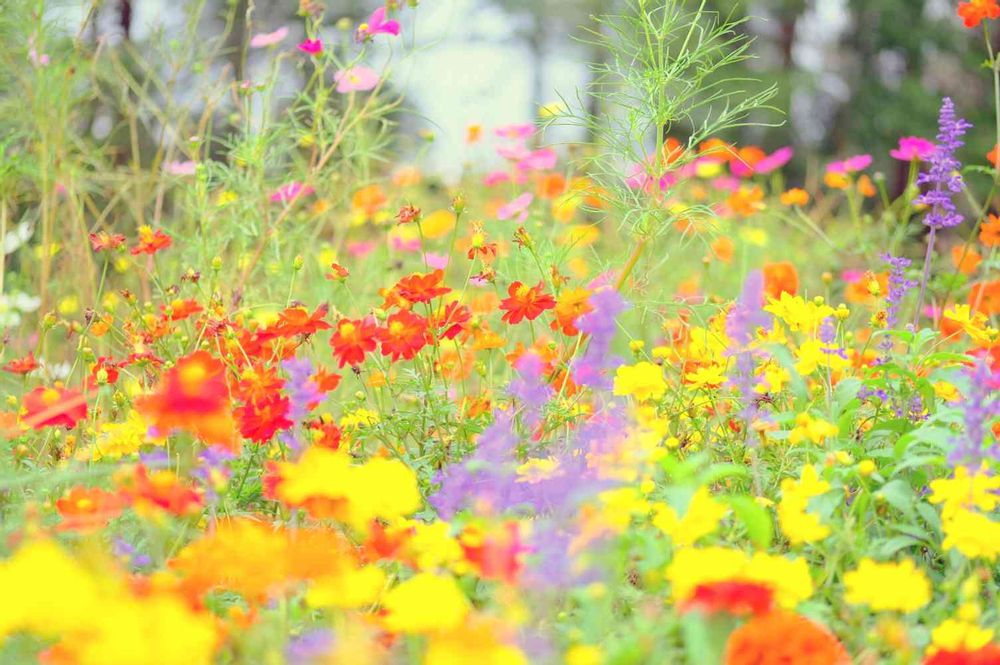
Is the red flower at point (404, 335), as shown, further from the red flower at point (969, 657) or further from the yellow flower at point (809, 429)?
the red flower at point (969, 657)

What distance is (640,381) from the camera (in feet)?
5.49

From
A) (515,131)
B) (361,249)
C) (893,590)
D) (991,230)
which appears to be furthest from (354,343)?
(361,249)

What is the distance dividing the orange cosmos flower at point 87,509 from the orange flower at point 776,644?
0.67 meters

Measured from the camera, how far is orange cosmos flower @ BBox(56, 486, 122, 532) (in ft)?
3.77

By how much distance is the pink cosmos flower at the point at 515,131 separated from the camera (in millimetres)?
3258

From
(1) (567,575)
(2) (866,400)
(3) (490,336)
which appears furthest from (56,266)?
(1) (567,575)

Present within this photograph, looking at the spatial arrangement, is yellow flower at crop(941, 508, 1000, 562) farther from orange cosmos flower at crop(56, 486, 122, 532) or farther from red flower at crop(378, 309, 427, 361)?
orange cosmos flower at crop(56, 486, 122, 532)

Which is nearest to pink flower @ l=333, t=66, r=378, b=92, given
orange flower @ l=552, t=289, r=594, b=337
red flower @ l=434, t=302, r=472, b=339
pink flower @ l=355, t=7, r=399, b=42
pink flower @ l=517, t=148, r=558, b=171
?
pink flower @ l=355, t=7, r=399, b=42

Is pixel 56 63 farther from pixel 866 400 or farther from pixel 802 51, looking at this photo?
pixel 802 51

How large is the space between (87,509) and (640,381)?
0.84 m

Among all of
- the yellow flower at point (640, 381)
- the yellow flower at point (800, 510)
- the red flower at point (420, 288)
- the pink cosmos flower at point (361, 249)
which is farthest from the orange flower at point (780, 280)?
the pink cosmos flower at point (361, 249)

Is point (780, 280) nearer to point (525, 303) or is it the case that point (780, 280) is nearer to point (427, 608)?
point (525, 303)

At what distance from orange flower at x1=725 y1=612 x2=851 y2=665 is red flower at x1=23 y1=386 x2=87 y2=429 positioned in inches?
34.9

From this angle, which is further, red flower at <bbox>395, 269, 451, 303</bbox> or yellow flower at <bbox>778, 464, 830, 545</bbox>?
red flower at <bbox>395, 269, 451, 303</bbox>
